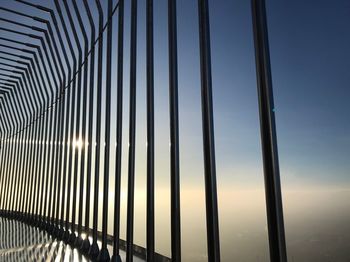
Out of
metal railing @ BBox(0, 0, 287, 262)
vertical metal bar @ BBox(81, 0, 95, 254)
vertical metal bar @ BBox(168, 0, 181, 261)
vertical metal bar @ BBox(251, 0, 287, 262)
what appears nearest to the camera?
vertical metal bar @ BBox(251, 0, 287, 262)

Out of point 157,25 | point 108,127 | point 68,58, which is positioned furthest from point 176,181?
point 68,58

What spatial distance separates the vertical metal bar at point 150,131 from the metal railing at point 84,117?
17 mm

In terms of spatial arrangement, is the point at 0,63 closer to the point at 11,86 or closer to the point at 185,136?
the point at 11,86

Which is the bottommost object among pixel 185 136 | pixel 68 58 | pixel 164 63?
pixel 185 136

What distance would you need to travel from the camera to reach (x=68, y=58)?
12234 millimetres

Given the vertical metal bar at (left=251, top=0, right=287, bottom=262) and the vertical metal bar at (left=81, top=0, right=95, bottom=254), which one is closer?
the vertical metal bar at (left=251, top=0, right=287, bottom=262)

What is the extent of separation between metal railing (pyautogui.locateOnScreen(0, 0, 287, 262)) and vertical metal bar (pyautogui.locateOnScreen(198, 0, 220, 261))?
1 cm

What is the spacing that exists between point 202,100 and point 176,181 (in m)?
1.33

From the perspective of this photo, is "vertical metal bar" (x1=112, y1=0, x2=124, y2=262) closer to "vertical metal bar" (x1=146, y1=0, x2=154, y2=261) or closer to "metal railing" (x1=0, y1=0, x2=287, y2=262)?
"metal railing" (x1=0, y1=0, x2=287, y2=262)

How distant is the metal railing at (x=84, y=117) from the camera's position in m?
3.95

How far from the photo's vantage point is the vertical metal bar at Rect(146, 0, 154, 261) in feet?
18.6

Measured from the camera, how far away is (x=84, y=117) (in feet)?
34.3

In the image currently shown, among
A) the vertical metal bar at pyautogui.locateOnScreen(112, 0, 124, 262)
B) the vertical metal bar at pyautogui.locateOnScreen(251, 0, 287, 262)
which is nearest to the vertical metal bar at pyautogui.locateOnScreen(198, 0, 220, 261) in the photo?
the vertical metal bar at pyautogui.locateOnScreen(251, 0, 287, 262)

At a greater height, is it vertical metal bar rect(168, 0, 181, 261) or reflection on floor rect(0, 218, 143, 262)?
vertical metal bar rect(168, 0, 181, 261)
